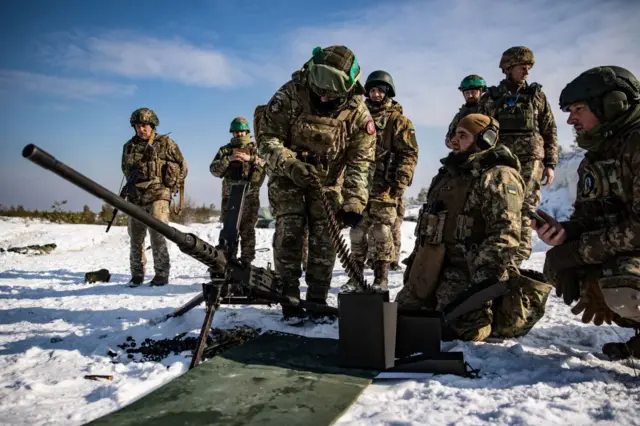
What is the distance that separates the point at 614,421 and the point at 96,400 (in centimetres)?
246

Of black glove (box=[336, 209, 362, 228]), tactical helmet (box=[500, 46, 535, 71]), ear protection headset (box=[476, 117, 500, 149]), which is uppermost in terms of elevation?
tactical helmet (box=[500, 46, 535, 71])

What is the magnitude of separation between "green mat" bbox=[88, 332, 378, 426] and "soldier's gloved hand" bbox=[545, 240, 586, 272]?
1.48 m

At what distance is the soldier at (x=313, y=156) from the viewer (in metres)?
3.82

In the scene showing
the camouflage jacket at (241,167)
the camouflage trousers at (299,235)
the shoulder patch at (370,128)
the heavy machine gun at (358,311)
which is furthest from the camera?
the camouflage jacket at (241,167)

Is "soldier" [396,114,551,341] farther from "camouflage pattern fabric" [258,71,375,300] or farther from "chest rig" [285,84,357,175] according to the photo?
"chest rig" [285,84,357,175]

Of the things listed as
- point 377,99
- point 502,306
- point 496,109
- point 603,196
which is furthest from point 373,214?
point 603,196

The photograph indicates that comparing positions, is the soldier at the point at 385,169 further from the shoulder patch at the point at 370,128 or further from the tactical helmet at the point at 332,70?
the tactical helmet at the point at 332,70

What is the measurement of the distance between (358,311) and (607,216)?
170 centimetres

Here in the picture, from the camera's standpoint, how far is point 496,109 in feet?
18.6

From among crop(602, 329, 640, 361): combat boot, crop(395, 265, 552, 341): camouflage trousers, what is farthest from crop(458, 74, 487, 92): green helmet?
crop(602, 329, 640, 361): combat boot

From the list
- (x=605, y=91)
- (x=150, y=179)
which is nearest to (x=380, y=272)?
(x=605, y=91)

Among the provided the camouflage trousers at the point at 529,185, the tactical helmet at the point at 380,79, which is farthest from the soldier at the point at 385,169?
the camouflage trousers at the point at 529,185

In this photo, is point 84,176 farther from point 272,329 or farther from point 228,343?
point 272,329

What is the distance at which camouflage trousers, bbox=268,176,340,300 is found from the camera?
394cm
